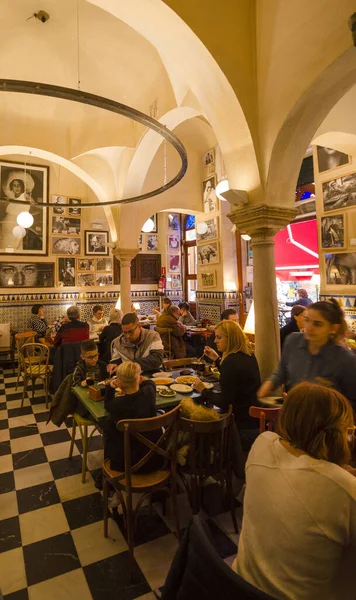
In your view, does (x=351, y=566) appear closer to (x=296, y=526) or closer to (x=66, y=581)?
(x=296, y=526)

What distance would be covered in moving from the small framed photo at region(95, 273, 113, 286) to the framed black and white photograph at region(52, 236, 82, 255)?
2.99ft

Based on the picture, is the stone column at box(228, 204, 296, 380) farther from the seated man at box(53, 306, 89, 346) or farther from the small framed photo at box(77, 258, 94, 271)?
the small framed photo at box(77, 258, 94, 271)

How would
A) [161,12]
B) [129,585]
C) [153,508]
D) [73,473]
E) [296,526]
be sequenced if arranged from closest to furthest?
[296,526] < [129,585] < [153,508] < [161,12] < [73,473]

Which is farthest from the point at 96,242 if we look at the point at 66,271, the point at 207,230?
the point at 207,230

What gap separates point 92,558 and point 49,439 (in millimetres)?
2209

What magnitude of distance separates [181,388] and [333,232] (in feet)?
13.7

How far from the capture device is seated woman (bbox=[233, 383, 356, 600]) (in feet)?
3.41

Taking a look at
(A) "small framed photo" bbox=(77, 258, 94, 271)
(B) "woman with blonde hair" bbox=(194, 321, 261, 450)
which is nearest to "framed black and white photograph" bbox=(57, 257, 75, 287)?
(A) "small framed photo" bbox=(77, 258, 94, 271)

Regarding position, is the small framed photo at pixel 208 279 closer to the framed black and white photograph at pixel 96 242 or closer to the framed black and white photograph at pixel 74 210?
the framed black and white photograph at pixel 96 242

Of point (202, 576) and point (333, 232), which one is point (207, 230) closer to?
point (333, 232)

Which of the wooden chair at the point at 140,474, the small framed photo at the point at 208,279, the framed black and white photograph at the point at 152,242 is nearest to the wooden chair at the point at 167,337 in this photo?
the small framed photo at the point at 208,279

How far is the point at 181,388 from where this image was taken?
3289 mm

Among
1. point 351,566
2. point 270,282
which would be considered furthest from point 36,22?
point 351,566

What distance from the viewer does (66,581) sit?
84.4 inches
